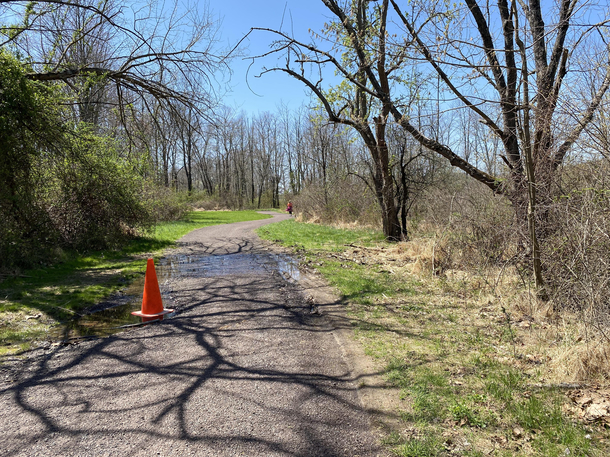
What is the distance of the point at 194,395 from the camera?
347 cm

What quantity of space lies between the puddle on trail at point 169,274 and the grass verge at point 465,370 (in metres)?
3.11

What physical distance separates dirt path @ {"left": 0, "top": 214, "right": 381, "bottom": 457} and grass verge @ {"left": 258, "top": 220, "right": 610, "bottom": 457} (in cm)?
50

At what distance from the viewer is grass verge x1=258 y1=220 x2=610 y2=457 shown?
278 cm

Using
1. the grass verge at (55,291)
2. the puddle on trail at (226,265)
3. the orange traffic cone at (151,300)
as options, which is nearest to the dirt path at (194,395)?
the orange traffic cone at (151,300)

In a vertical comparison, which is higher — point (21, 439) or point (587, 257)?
point (587, 257)

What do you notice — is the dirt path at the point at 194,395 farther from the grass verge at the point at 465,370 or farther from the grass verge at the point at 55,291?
the grass verge at the point at 55,291

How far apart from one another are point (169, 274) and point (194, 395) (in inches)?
264

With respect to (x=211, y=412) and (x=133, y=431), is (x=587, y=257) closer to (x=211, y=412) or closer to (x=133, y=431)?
(x=211, y=412)

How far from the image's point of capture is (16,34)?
7.96m

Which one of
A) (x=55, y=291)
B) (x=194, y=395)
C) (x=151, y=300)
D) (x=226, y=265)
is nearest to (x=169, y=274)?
(x=226, y=265)

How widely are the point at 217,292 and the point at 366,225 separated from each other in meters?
14.2

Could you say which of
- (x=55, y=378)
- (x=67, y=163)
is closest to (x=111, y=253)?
(x=67, y=163)

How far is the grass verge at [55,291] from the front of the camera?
534 cm

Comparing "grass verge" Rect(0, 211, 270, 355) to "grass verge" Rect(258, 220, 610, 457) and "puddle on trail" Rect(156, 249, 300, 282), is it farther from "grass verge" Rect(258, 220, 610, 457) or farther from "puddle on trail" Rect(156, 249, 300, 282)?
"grass verge" Rect(258, 220, 610, 457)
